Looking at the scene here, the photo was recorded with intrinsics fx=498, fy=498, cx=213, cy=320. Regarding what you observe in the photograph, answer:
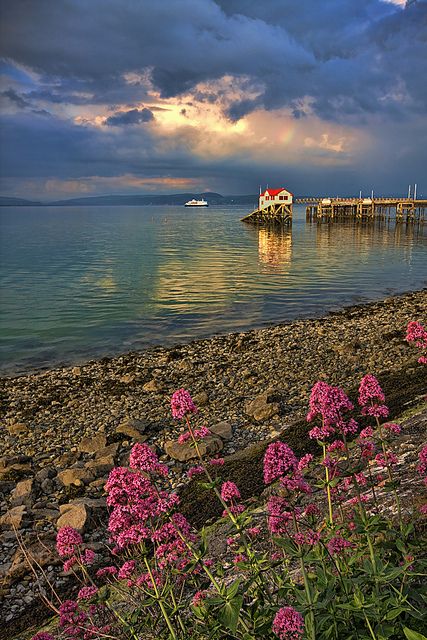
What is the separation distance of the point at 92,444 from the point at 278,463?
1056 centimetres

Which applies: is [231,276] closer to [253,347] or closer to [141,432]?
[253,347]

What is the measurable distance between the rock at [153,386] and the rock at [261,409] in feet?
13.6

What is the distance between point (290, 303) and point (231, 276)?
47.2ft

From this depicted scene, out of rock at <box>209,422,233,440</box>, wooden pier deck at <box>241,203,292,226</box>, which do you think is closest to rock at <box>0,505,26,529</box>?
rock at <box>209,422,233,440</box>

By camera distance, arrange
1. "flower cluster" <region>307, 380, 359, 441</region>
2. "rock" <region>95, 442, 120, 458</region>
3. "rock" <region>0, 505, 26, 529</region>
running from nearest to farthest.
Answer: "flower cluster" <region>307, 380, 359, 441</region> → "rock" <region>0, 505, 26, 529</region> → "rock" <region>95, 442, 120, 458</region>

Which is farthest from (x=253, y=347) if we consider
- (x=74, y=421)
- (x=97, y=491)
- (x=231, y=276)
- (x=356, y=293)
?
(x=231, y=276)

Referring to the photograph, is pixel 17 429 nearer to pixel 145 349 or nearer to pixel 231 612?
pixel 145 349

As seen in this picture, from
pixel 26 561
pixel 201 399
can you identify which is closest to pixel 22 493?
pixel 26 561

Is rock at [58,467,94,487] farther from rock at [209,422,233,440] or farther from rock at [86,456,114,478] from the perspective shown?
rock at [209,422,233,440]

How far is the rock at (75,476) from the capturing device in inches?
445

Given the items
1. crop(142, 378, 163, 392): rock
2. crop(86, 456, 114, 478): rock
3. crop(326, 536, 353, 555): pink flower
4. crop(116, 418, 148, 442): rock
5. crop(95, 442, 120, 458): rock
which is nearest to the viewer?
crop(326, 536, 353, 555): pink flower

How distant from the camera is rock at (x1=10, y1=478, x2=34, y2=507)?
1060 centimetres

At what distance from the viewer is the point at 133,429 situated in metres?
13.9

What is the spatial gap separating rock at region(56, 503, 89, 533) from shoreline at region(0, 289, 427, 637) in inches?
0.9
